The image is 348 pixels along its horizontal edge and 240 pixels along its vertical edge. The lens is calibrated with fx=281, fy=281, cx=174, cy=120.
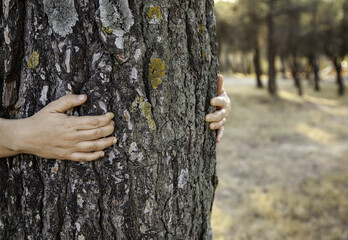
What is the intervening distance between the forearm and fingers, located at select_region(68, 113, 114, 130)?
269 mm

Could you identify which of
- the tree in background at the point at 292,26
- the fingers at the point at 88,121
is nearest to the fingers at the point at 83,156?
the fingers at the point at 88,121

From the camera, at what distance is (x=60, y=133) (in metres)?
1.20

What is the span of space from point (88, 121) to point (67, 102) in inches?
4.6

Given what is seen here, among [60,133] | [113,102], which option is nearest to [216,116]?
[113,102]

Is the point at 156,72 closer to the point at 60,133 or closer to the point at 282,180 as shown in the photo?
the point at 60,133

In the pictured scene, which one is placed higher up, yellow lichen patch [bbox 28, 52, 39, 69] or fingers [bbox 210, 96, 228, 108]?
yellow lichen patch [bbox 28, 52, 39, 69]

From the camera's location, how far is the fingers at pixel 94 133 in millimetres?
1207

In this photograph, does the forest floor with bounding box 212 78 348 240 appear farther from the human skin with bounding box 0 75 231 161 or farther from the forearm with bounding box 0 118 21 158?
the forearm with bounding box 0 118 21 158

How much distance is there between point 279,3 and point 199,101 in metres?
17.4

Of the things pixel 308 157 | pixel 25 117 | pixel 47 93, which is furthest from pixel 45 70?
pixel 308 157

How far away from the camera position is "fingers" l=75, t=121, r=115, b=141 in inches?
47.5

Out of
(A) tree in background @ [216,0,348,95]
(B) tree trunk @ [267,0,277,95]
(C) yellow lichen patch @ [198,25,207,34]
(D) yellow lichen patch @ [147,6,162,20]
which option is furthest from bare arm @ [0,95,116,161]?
(B) tree trunk @ [267,0,277,95]

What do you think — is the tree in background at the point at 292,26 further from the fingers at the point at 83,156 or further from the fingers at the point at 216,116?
the fingers at the point at 83,156

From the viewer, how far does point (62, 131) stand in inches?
47.3
